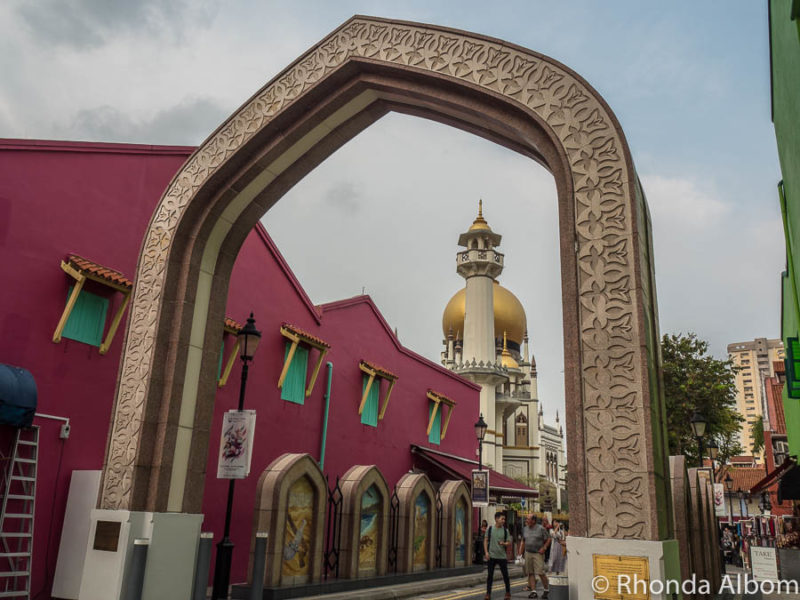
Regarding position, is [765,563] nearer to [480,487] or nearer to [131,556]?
[480,487]

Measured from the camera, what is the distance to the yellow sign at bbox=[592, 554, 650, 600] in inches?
225

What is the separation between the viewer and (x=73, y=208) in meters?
9.91

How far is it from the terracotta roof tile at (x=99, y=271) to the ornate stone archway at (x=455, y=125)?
0.83 meters

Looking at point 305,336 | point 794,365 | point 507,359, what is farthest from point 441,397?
point 507,359

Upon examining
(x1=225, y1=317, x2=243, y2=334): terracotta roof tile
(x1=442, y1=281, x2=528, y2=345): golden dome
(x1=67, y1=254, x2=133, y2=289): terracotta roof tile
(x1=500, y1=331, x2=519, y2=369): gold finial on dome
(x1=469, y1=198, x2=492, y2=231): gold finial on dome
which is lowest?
(x1=225, y1=317, x2=243, y2=334): terracotta roof tile

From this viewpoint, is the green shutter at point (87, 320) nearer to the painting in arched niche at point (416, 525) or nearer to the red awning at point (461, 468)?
the painting in arched niche at point (416, 525)

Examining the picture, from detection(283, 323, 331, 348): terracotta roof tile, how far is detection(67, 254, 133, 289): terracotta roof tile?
180 inches

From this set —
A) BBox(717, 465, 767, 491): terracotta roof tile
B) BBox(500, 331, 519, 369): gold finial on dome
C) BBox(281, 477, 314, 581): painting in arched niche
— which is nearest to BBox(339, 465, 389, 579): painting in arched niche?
BBox(281, 477, 314, 581): painting in arched niche

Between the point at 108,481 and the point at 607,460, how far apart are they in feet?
21.4

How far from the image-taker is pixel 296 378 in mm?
14812

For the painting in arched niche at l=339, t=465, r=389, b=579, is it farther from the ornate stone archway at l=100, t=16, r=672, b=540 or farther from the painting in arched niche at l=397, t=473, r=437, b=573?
the ornate stone archway at l=100, t=16, r=672, b=540

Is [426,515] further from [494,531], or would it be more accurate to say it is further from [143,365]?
[143,365]

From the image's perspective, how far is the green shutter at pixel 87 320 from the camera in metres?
9.67

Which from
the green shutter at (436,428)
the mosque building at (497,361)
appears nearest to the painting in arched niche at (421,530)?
the green shutter at (436,428)
